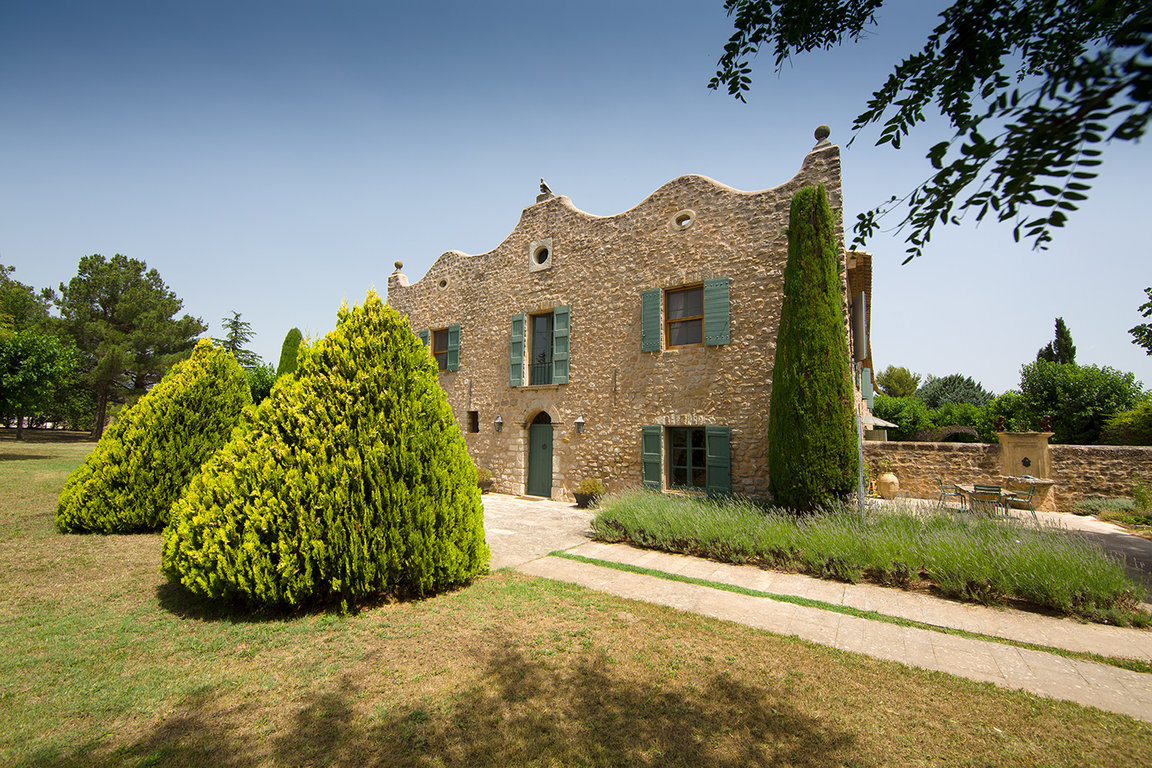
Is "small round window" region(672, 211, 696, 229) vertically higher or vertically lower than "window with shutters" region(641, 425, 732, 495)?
higher

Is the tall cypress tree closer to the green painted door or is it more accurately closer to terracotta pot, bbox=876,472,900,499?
terracotta pot, bbox=876,472,900,499

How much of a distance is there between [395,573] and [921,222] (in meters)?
5.09

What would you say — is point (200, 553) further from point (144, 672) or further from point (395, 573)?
point (395, 573)

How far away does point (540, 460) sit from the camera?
491 inches

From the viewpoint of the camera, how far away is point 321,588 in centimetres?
467

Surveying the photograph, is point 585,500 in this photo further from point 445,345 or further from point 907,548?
point 445,345

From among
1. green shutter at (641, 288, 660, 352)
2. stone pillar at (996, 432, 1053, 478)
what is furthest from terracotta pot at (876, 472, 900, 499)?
green shutter at (641, 288, 660, 352)

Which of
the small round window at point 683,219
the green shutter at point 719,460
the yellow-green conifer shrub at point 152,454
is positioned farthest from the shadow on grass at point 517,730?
the small round window at point 683,219

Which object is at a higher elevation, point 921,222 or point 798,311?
point 798,311

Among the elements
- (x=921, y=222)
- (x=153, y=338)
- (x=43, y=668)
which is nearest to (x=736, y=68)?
(x=921, y=222)

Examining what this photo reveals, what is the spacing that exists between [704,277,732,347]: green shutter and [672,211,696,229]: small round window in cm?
148

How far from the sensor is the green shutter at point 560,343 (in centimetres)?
1191

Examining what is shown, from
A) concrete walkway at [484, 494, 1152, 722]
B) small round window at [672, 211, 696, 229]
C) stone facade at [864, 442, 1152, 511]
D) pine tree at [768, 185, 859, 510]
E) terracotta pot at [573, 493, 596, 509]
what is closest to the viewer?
concrete walkway at [484, 494, 1152, 722]

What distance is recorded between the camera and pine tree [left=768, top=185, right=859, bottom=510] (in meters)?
7.74
